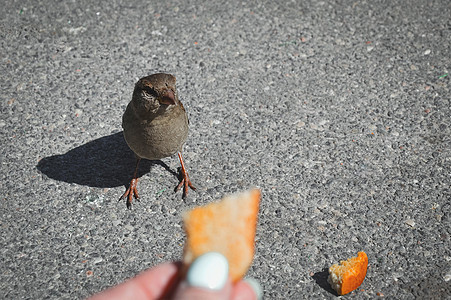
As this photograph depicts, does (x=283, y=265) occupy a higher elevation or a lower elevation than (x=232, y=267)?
lower

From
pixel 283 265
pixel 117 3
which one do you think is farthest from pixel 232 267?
pixel 117 3

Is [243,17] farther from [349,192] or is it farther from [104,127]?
[349,192]

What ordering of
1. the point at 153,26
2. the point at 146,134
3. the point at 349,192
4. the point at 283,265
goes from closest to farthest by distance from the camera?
the point at 283,265 → the point at 146,134 → the point at 349,192 → the point at 153,26

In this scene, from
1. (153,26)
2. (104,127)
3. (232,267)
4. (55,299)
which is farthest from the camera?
(153,26)

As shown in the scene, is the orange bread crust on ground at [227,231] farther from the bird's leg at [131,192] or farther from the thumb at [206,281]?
the bird's leg at [131,192]

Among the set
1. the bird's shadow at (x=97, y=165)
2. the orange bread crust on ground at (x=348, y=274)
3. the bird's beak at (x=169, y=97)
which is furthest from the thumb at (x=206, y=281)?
the bird's shadow at (x=97, y=165)

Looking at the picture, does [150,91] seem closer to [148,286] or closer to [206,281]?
[148,286]

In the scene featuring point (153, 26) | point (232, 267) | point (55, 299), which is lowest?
point (55, 299)
